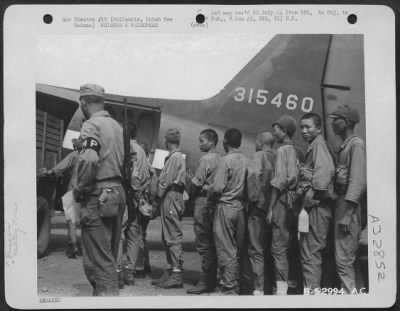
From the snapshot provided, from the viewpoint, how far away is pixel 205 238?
4.61 m

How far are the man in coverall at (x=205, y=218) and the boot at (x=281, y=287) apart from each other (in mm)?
505

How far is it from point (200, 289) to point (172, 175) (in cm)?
94

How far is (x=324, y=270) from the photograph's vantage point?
15.2ft

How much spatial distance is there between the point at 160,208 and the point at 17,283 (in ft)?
4.18

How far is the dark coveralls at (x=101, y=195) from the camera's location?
14.2 feet

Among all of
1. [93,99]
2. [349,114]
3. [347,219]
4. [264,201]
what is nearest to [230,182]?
[264,201]

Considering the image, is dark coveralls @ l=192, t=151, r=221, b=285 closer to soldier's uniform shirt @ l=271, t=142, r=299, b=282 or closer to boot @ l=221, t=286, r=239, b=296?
boot @ l=221, t=286, r=239, b=296

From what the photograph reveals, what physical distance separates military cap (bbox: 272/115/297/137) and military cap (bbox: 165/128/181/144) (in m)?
0.77

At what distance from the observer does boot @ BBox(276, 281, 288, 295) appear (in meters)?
4.60

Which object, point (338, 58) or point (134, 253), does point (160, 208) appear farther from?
point (338, 58)

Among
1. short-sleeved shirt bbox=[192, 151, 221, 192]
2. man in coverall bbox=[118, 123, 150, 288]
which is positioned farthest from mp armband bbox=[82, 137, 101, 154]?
short-sleeved shirt bbox=[192, 151, 221, 192]

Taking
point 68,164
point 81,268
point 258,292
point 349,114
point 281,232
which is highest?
point 349,114

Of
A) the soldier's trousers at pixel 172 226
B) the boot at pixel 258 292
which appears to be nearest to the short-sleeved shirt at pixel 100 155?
the soldier's trousers at pixel 172 226

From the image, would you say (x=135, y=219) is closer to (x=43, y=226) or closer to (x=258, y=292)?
(x=43, y=226)
